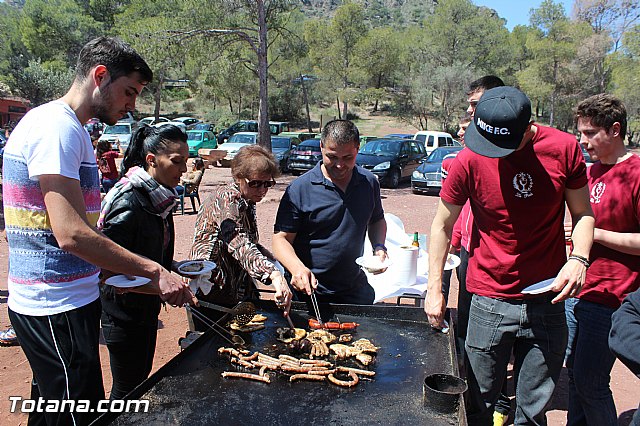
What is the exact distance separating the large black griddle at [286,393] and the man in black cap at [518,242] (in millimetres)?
272

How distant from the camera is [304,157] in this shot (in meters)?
18.7

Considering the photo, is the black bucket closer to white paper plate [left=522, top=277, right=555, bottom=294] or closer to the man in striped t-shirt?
white paper plate [left=522, top=277, right=555, bottom=294]

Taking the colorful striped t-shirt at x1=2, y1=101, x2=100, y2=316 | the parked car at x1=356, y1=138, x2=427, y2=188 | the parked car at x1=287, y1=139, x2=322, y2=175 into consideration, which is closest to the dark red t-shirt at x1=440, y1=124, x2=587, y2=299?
the colorful striped t-shirt at x1=2, y1=101, x2=100, y2=316

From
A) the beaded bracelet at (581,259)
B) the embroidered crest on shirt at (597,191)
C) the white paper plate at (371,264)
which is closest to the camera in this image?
the beaded bracelet at (581,259)

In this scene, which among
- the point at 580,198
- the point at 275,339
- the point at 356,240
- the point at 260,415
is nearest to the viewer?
the point at 260,415

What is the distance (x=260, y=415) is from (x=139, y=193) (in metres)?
1.24

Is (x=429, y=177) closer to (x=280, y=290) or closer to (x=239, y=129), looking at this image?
(x=280, y=290)

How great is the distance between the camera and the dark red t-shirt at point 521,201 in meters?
2.36

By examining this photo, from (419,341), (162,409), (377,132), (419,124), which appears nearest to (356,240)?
(419,341)

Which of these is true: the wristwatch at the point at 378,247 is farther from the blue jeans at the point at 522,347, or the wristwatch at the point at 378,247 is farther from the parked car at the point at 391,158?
the parked car at the point at 391,158

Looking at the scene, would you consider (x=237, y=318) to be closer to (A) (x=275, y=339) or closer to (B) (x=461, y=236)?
(A) (x=275, y=339)

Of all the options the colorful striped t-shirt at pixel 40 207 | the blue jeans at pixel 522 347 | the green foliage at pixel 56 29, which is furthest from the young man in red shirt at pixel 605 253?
the green foliage at pixel 56 29

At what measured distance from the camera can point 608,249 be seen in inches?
106

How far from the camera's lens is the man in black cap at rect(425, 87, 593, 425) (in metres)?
2.35
